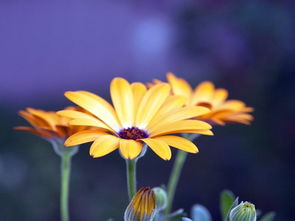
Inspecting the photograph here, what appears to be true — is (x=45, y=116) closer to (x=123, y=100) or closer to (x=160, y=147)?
(x=123, y=100)

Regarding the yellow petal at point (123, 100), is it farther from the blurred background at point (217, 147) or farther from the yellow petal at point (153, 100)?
the blurred background at point (217, 147)

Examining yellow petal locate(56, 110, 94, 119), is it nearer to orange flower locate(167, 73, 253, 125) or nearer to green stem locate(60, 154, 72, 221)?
green stem locate(60, 154, 72, 221)

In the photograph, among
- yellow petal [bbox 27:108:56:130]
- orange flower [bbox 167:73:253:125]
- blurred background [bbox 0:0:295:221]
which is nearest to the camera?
yellow petal [bbox 27:108:56:130]

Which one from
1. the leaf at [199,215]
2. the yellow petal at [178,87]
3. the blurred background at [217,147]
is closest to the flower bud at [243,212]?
the leaf at [199,215]

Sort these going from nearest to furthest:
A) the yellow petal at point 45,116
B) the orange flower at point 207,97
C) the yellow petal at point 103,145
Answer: the yellow petal at point 103,145 → the yellow petal at point 45,116 → the orange flower at point 207,97

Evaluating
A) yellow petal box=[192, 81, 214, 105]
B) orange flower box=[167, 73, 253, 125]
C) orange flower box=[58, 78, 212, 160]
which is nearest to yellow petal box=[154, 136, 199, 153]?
orange flower box=[58, 78, 212, 160]

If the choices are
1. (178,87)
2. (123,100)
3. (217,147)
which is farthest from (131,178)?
(217,147)

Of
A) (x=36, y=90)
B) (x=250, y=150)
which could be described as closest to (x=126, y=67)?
(x=36, y=90)

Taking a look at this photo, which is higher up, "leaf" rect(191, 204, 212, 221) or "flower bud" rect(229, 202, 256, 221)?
"flower bud" rect(229, 202, 256, 221)
